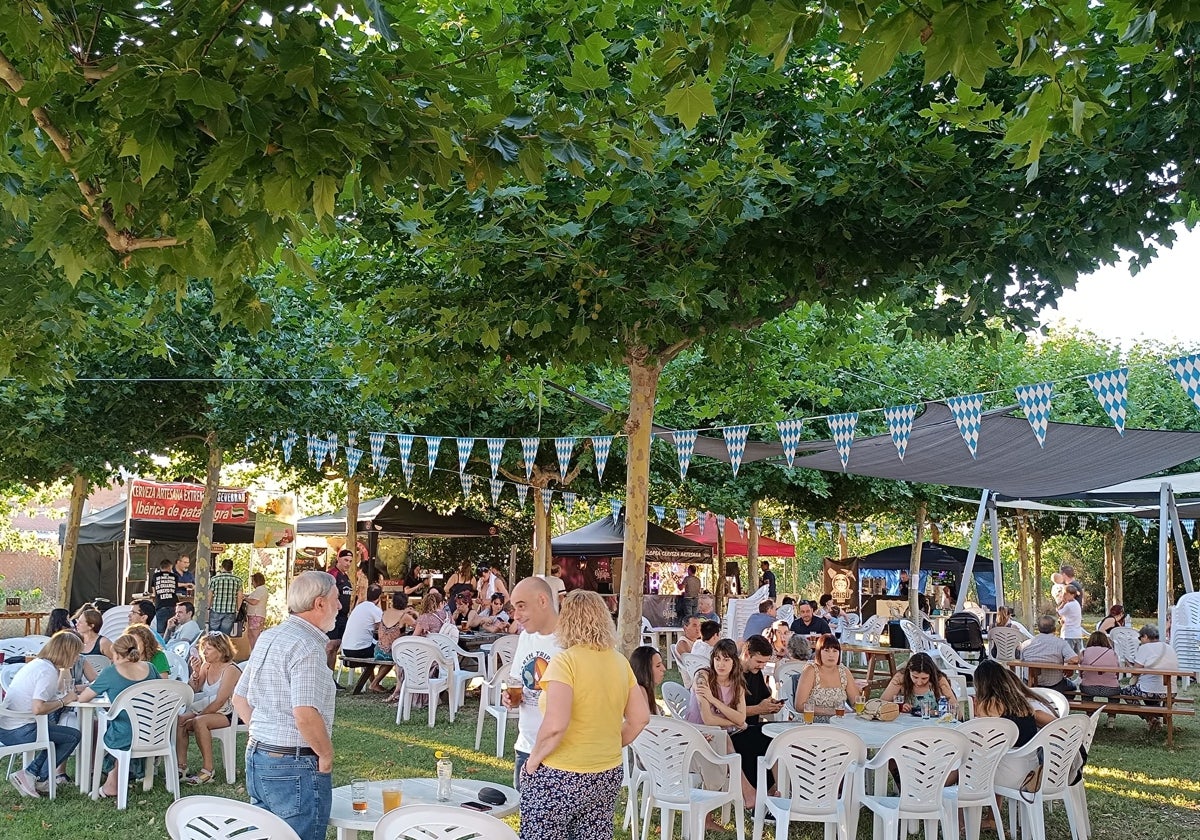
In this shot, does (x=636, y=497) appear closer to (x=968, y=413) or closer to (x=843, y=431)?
(x=968, y=413)

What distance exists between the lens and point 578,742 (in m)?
3.83

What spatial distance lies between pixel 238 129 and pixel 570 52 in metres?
2.91

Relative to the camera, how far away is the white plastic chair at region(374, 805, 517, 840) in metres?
3.36

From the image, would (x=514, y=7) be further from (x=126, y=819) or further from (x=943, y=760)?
(x=126, y=819)

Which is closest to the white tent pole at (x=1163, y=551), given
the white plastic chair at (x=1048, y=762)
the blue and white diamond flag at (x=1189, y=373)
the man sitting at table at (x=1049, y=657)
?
the man sitting at table at (x=1049, y=657)

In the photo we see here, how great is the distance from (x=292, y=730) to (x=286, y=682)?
18cm

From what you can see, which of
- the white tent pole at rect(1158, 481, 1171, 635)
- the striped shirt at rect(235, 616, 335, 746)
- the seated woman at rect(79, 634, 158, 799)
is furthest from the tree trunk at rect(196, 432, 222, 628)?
the white tent pole at rect(1158, 481, 1171, 635)

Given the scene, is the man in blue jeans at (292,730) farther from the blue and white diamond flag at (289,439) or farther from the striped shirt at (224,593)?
the blue and white diamond flag at (289,439)

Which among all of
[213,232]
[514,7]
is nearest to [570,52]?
[514,7]

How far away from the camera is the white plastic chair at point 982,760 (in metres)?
5.64

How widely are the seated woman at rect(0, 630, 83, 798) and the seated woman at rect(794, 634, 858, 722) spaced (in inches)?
200

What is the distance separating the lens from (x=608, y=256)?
5852 millimetres

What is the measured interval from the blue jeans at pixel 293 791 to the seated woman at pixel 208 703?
3.77 metres

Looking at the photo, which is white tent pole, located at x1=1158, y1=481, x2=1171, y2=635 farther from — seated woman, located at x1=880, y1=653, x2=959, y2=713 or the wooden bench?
seated woman, located at x1=880, y1=653, x2=959, y2=713
